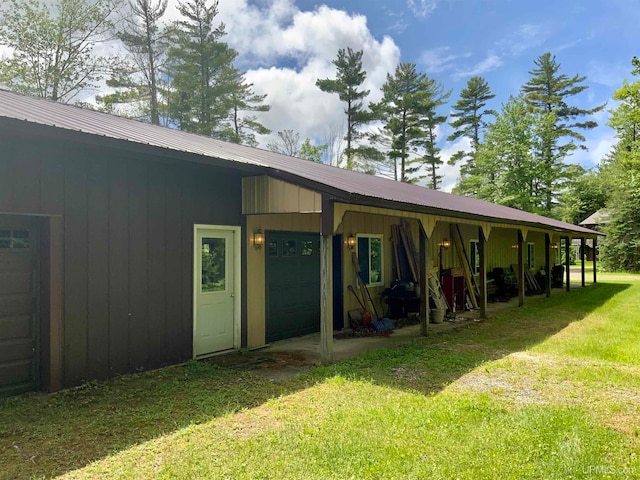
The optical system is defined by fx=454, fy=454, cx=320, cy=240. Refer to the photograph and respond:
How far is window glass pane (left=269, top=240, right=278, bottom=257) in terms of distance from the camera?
279 inches

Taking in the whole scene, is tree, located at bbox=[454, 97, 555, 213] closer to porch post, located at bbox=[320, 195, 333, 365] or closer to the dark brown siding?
porch post, located at bbox=[320, 195, 333, 365]

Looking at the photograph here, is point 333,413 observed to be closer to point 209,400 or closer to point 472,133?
point 209,400

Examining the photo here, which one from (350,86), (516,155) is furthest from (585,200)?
(350,86)

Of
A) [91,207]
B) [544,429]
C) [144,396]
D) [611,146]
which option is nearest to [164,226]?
[91,207]

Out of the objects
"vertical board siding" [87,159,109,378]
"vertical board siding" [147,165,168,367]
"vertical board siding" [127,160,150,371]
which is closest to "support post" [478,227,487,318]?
"vertical board siding" [147,165,168,367]

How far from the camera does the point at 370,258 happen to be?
924 centimetres

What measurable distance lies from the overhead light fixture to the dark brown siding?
85 cm

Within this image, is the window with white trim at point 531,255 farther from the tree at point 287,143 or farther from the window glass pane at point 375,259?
the tree at point 287,143

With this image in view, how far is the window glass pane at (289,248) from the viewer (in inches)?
290

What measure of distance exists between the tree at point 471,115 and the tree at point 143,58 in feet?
72.7

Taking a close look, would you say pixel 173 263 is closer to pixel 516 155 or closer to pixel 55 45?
pixel 55 45

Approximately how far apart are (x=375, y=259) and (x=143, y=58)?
607 inches

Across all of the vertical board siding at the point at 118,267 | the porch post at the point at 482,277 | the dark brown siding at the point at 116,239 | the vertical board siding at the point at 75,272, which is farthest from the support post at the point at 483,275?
the vertical board siding at the point at 75,272

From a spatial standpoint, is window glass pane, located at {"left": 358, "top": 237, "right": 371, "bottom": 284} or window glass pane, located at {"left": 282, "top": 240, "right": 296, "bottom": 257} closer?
window glass pane, located at {"left": 282, "top": 240, "right": 296, "bottom": 257}
